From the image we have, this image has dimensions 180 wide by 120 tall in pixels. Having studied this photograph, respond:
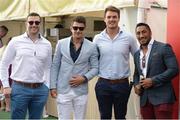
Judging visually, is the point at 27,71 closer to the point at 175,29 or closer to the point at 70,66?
the point at 70,66

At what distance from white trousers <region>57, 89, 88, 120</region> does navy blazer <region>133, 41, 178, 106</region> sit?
0.78m

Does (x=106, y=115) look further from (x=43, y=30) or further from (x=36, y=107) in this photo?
(x=43, y=30)

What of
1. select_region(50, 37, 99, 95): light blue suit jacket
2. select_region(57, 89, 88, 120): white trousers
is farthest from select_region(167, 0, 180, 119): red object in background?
select_region(57, 89, 88, 120): white trousers

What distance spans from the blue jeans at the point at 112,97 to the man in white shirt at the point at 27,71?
0.67 m

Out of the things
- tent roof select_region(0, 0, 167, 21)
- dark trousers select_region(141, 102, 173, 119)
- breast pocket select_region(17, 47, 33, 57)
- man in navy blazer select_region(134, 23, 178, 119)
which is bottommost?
dark trousers select_region(141, 102, 173, 119)

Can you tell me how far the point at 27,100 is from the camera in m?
4.63

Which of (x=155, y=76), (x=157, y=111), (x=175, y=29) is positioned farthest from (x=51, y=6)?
(x=157, y=111)

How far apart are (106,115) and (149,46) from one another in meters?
0.98

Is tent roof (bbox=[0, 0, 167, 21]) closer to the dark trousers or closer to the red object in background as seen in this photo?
the red object in background

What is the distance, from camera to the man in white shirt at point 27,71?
460 centimetres

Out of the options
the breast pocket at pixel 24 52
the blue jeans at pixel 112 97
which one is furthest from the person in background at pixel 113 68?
the breast pocket at pixel 24 52

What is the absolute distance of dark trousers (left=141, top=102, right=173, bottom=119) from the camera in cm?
431

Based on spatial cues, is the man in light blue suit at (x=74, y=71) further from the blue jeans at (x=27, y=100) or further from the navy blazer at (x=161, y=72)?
the navy blazer at (x=161, y=72)

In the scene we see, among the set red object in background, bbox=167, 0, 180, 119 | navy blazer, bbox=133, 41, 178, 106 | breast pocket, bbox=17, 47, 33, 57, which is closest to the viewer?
navy blazer, bbox=133, 41, 178, 106
